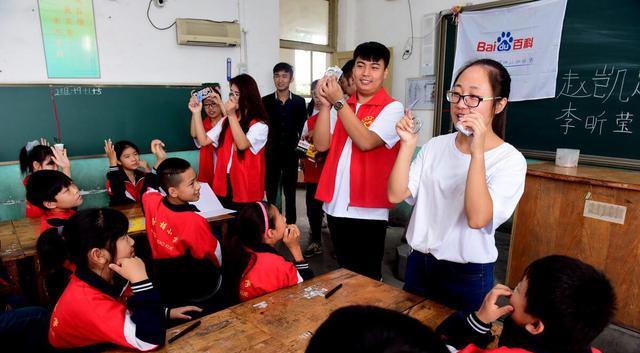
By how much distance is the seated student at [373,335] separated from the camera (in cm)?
42

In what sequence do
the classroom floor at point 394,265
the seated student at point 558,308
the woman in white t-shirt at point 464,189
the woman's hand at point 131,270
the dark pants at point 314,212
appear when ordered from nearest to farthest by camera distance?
the seated student at point 558,308 → the woman in white t-shirt at point 464,189 → the woman's hand at point 131,270 → the classroom floor at point 394,265 → the dark pants at point 314,212

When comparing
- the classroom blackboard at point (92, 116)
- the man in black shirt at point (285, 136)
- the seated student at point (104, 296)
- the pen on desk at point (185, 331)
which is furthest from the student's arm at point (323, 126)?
the classroom blackboard at point (92, 116)

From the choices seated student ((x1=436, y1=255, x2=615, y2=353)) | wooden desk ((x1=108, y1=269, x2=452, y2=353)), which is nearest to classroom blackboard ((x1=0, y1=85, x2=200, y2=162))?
wooden desk ((x1=108, y1=269, x2=452, y2=353))

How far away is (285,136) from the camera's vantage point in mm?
3635

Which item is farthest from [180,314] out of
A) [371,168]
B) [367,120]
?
[367,120]

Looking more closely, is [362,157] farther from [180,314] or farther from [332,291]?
[180,314]

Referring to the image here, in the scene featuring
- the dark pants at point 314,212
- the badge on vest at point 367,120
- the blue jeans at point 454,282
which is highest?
the badge on vest at point 367,120

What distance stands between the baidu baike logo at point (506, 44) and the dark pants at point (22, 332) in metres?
3.71

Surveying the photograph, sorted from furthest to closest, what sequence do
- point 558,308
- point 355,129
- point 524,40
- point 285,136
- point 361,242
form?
point 285,136
point 524,40
point 361,242
point 355,129
point 558,308

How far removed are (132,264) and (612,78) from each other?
11.0 feet

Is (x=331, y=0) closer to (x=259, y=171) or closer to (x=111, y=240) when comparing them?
(x=259, y=171)

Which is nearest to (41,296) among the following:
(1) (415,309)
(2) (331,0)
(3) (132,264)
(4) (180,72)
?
(3) (132,264)

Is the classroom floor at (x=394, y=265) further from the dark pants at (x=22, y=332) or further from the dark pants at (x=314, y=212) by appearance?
the dark pants at (x=22, y=332)

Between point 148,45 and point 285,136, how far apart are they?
1.48 metres
